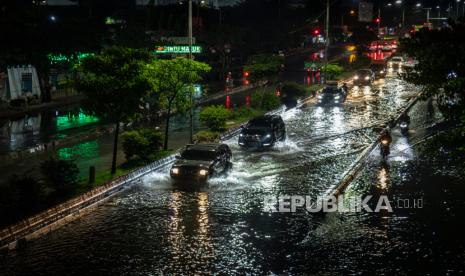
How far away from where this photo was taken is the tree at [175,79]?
25562 mm

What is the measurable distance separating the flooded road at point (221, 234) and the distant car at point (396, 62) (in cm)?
5989

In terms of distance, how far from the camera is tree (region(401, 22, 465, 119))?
14.3m

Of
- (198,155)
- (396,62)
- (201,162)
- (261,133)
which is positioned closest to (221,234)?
(201,162)

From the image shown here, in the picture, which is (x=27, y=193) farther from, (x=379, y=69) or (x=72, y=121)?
(x=379, y=69)

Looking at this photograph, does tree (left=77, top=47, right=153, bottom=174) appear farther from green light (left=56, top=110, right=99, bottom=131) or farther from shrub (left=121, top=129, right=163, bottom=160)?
green light (left=56, top=110, right=99, bottom=131)

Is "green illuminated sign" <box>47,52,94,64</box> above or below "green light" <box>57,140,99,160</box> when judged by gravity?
above

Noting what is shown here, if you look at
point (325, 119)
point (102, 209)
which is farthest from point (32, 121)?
point (102, 209)

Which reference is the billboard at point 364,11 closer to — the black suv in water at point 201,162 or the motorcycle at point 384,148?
the motorcycle at point 384,148

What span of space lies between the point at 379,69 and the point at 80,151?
49.2 meters

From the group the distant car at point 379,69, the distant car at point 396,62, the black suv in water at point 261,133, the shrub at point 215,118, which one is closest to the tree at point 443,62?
the black suv in water at point 261,133

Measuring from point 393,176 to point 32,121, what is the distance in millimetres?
26022

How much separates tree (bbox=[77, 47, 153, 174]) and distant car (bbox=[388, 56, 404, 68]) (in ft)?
212

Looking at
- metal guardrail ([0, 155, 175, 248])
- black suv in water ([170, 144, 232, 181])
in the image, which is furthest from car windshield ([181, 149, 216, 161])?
metal guardrail ([0, 155, 175, 248])

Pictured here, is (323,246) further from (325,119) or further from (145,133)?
(325,119)
